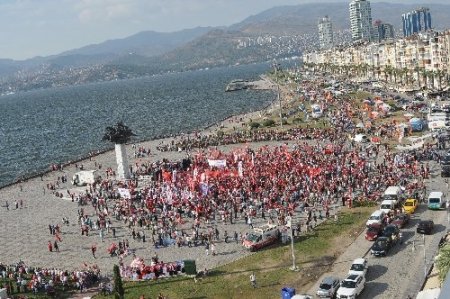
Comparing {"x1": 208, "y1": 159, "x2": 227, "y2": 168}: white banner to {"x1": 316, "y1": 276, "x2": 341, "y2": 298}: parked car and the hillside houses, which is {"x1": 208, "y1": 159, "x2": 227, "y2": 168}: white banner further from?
the hillside houses

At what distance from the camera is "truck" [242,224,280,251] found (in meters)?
35.2

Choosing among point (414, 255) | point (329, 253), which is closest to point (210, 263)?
point (329, 253)

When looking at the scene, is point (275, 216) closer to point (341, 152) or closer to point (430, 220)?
point (430, 220)

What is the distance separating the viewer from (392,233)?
109 feet

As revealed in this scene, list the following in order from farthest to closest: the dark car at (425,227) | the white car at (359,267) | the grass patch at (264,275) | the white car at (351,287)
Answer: the dark car at (425,227) → the grass patch at (264,275) → the white car at (359,267) → the white car at (351,287)

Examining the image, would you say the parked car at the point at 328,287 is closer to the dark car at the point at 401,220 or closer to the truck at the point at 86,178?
the dark car at the point at 401,220

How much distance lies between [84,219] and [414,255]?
25.5 m

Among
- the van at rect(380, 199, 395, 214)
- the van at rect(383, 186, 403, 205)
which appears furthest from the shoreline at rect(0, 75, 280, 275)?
the van at rect(383, 186, 403, 205)

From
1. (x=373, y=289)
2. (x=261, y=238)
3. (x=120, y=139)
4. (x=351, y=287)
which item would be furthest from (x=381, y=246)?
(x=120, y=139)

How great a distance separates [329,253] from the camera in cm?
3306

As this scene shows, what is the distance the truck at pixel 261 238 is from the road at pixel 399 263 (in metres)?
4.99

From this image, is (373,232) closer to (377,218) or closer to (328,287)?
(377,218)

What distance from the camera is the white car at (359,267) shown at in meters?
28.5

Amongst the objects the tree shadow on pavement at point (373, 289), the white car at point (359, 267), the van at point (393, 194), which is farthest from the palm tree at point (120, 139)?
the tree shadow on pavement at point (373, 289)
